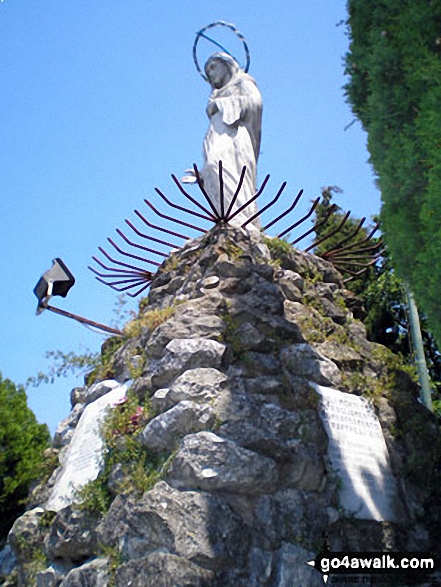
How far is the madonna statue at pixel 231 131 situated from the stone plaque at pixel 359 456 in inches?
103

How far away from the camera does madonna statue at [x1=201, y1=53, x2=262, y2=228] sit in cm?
789

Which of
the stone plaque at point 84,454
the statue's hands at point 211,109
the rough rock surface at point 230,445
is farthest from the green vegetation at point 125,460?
the statue's hands at point 211,109

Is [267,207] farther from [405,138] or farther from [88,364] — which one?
[405,138]

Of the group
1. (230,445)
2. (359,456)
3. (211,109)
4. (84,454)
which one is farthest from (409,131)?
(211,109)

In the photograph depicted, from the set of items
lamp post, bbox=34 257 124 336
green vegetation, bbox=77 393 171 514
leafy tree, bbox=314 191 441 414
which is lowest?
green vegetation, bbox=77 393 171 514

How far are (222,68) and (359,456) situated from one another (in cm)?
546

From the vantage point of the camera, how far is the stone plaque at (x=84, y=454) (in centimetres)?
562

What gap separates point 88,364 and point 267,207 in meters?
2.53

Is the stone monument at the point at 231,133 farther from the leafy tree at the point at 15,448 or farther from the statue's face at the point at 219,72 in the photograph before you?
the leafy tree at the point at 15,448

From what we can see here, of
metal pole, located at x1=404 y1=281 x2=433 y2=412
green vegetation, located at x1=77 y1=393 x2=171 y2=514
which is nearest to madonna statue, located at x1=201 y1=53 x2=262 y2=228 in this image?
metal pole, located at x1=404 y1=281 x2=433 y2=412

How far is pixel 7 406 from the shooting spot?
9.55 meters

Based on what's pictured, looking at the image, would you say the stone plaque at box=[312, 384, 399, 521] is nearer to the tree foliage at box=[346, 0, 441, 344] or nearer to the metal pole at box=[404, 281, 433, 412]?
the tree foliage at box=[346, 0, 441, 344]

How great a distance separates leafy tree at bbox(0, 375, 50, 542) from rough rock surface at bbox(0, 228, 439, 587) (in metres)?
2.38

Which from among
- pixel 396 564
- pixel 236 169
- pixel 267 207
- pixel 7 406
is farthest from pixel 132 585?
pixel 7 406
